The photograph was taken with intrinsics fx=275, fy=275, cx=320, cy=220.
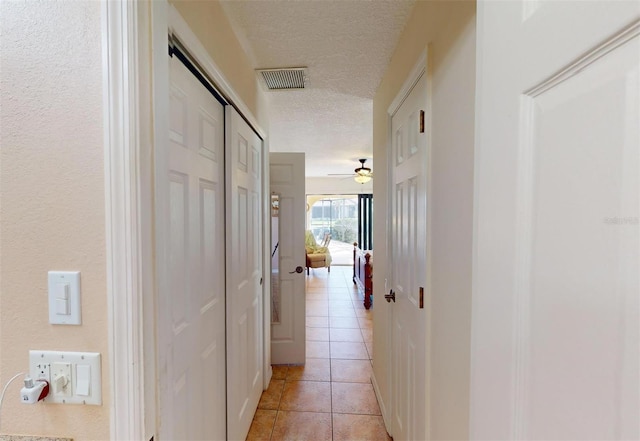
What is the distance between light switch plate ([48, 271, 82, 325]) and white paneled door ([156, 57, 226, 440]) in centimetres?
17

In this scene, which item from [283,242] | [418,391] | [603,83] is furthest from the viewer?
[283,242]

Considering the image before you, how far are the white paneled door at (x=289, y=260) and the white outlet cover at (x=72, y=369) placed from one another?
2.11 metres

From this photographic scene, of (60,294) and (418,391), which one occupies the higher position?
(60,294)

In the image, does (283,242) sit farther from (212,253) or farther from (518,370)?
(518,370)

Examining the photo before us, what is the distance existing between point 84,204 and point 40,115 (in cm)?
24

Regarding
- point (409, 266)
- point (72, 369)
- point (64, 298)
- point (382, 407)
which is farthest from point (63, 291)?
point (382, 407)

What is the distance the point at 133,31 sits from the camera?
2.09 feet

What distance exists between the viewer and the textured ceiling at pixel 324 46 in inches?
52.2

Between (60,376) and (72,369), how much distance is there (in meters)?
0.03

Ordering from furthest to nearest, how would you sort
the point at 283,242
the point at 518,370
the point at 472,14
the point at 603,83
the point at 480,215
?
1. the point at 283,242
2. the point at 472,14
3. the point at 480,215
4. the point at 518,370
5. the point at 603,83

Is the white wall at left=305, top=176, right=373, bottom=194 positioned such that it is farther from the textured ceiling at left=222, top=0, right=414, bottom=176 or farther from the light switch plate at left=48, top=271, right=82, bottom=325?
the light switch plate at left=48, top=271, right=82, bottom=325

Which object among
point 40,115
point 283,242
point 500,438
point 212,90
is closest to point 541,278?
point 500,438

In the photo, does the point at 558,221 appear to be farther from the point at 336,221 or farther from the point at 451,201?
the point at 336,221

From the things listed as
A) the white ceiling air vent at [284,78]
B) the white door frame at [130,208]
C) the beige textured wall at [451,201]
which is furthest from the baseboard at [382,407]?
the white ceiling air vent at [284,78]
